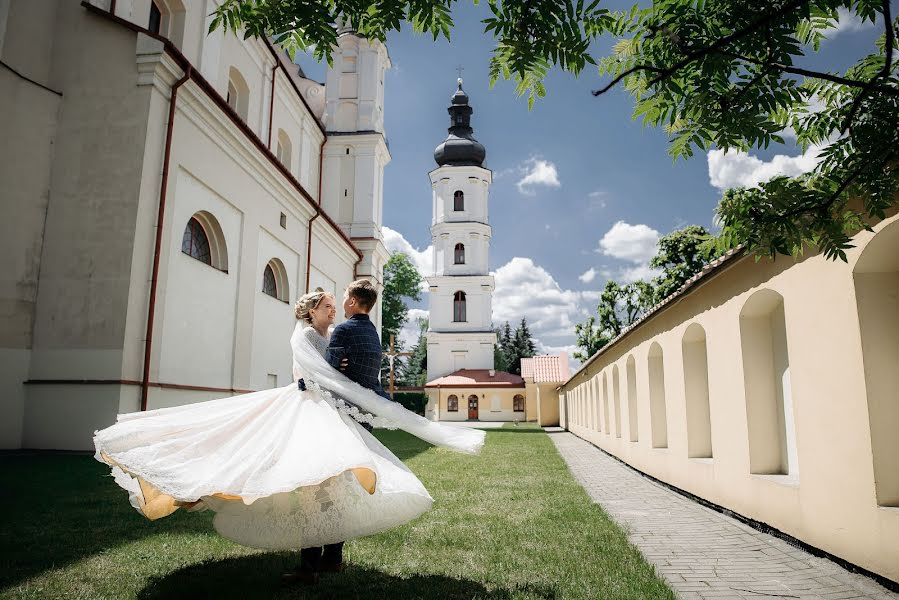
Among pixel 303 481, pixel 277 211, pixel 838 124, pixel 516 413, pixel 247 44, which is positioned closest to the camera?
pixel 838 124

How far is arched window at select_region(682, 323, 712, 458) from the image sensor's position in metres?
8.59

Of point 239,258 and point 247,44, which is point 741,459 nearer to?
point 239,258

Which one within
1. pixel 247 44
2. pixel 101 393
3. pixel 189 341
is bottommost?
pixel 101 393

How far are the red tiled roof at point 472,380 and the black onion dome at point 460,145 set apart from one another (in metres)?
16.1

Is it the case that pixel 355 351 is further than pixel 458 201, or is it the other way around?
pixel 458 201

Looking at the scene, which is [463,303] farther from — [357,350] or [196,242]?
[357,350]

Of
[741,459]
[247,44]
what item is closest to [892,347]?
[741,459]

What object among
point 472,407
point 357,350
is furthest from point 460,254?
point 357,350

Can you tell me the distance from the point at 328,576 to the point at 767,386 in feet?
16.8

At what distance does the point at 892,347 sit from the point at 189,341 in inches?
478

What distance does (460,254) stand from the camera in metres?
46.5

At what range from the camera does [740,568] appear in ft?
15.0

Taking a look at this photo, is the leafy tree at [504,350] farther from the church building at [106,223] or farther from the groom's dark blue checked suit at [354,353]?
the groom's dark blue checked suit at [354,353]

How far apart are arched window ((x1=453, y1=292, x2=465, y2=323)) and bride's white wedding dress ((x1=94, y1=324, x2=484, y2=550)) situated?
4212 cm
